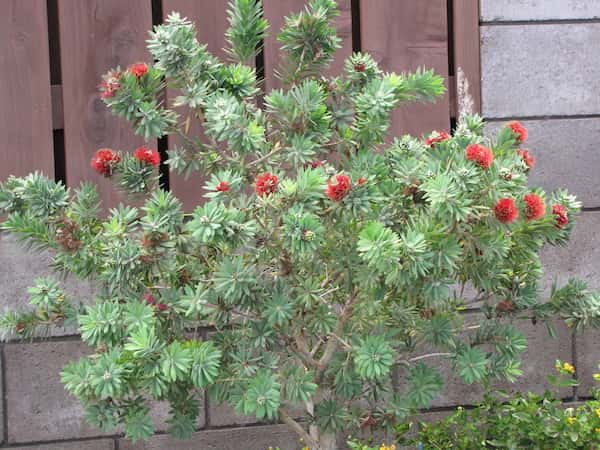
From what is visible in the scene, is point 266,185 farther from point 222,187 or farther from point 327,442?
point 327,442

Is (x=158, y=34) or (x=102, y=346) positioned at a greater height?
(x=158, y=34)

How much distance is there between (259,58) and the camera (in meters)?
4.11

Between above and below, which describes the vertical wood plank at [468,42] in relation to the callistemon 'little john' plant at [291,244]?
above

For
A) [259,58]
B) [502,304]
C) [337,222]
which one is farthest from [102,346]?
[259,58]

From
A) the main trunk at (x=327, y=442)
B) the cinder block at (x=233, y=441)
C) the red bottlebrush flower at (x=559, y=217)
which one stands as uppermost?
the red bottlebrush flower at (x=559, y=217)

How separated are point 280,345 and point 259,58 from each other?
1729 mm

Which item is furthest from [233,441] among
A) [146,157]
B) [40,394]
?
[146,157]

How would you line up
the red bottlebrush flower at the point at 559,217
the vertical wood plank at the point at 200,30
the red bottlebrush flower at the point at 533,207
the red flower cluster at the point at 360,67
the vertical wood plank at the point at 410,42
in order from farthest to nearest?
the vertical wood plank at the point at 410,42 < the vertical wood plank at the point at 200,30 < the red flower cluster at the point at 360,67 < the red bottlebrush flower at the point at 559,217 < the red bottlebrush flower at the point at 533,207

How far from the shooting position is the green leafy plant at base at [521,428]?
348cm

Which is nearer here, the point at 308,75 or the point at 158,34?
the point at 158,34

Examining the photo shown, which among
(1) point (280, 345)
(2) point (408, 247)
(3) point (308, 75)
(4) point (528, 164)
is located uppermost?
(3) point (308, 75)

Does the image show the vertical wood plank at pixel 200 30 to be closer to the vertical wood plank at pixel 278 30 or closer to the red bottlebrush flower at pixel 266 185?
the vertical wood plank at pixel 278 30

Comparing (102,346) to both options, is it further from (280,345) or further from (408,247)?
(408,247)

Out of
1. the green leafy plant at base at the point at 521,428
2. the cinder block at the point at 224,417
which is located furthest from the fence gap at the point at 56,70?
the green leafy plant at base at the point at 521,428
